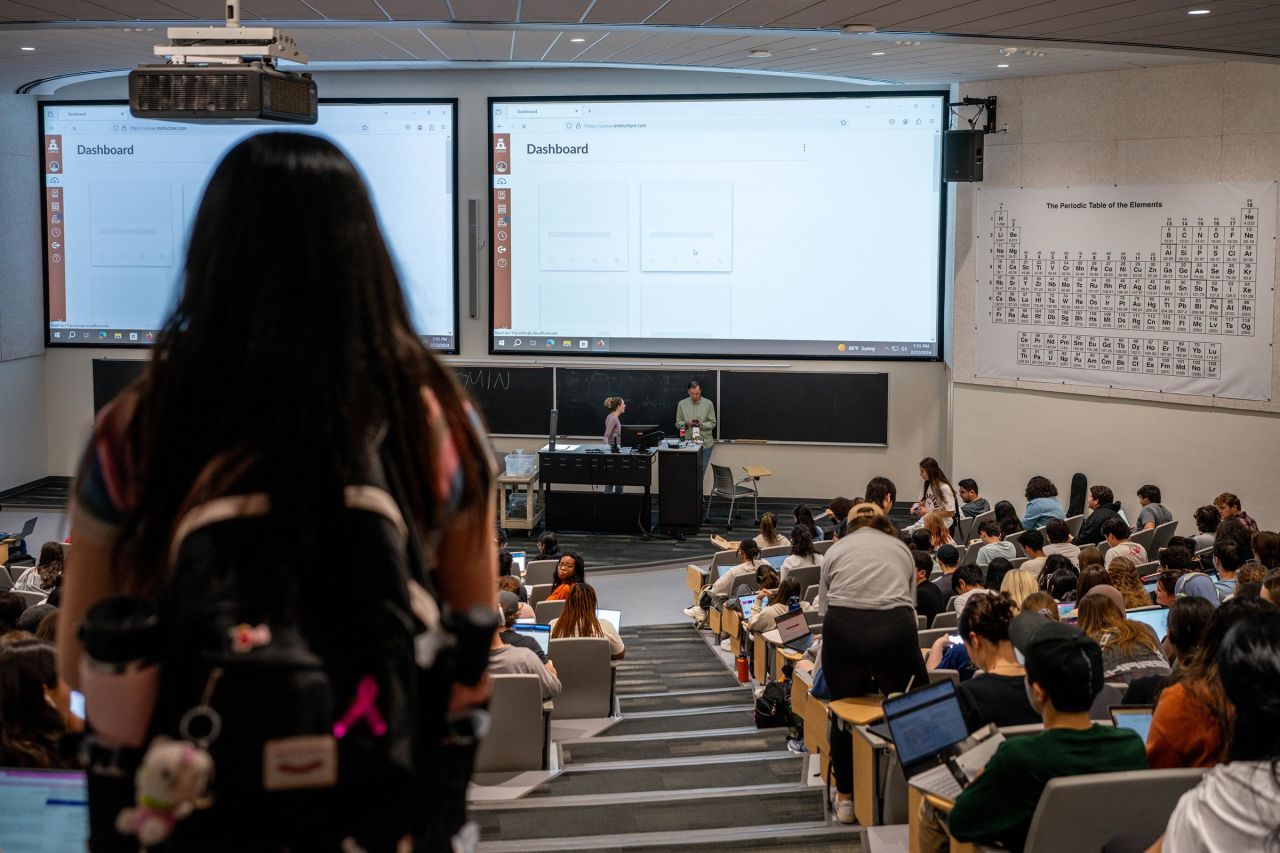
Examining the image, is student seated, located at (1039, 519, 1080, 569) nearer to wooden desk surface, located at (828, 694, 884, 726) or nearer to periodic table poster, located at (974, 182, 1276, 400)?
wooden desk surface, located at (828, 694, 884, 726)

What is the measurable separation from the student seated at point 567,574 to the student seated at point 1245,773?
5.66 m

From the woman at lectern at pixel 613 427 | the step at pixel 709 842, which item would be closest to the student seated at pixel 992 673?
the step at pixel 709 842

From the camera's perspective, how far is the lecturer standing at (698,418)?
13.4 m

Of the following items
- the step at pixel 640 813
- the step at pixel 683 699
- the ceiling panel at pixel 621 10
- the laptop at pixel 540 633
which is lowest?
the step at pixel 683 699

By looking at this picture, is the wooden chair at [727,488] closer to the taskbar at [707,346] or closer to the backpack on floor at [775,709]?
the taskbar at [707,346]

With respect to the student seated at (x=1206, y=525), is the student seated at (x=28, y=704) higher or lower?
higher

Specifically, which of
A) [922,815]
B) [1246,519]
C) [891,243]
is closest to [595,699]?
[922,815]

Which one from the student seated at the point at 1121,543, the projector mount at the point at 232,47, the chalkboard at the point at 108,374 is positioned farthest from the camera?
the chalkboard at the point at 108,374

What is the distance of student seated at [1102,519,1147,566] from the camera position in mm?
7660

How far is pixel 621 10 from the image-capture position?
27.7 feet

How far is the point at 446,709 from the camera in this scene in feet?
3.52

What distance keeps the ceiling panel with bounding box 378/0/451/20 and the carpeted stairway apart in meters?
4.77

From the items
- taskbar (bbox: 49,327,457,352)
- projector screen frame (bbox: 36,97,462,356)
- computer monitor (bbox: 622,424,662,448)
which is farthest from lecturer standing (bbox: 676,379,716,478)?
taskbar (bbox: 49,327,457,352)

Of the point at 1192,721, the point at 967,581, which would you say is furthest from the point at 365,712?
the point at 967,581
